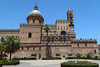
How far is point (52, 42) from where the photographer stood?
48875mm

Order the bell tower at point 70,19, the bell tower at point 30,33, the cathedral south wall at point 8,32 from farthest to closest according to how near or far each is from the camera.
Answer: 1. the bell tower at point 70,19
2. the cathedral south wall at point 8,32
3. the bell tower at point 30,33

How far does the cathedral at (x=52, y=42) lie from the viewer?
154 feet

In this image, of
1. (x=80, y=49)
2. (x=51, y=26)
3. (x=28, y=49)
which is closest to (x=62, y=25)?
(x=51, y=26)

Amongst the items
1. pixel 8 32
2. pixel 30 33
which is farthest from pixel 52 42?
pixel 8 32

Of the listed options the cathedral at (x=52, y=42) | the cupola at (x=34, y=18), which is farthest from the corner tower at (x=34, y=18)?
the cathedral at (x=52, y=42)

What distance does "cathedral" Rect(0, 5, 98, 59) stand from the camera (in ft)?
154

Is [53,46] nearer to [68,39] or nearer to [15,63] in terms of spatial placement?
[68,39]

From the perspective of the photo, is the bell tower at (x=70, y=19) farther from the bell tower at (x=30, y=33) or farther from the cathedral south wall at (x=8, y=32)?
the cathedral south wall at (x=8, y=32)

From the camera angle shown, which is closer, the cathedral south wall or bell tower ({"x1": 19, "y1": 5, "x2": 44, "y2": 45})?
bell tower ({"x1": 19, "y1": 5, "x2": 44, "y2": 45})

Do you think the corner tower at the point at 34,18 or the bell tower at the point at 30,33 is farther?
the corner tower at the point at 34,18

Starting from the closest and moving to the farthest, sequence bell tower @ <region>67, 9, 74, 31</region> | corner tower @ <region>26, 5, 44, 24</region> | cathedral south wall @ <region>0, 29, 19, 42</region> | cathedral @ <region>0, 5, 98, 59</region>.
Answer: cathedral @ <region>0, 5, 98, 59</region>
cathedral south wall @ <region>0, 29, 19, 42</region>
bell tower @ <region>67, 9, 74, 31</region>
corner tower @ <region>26, 5, 44, 24</region>

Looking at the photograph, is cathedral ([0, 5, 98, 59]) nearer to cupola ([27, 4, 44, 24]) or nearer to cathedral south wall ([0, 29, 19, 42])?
cathedral south wall ([0, 29, 19, 42])

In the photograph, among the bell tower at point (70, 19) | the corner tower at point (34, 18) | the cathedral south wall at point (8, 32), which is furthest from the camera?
the corner tower at point (34, 18)

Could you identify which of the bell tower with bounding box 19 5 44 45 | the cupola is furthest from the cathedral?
the cupola
